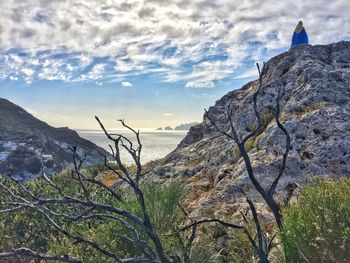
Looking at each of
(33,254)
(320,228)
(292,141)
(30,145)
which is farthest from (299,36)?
(30,145)

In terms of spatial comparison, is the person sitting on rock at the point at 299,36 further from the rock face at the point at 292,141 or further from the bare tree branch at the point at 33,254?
the bare tree branch at the point at 33,254

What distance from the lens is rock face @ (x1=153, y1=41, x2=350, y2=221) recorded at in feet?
29.4

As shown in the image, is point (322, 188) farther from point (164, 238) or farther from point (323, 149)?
point (323, 149)

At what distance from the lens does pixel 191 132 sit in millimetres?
19281

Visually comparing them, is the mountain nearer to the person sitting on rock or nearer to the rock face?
the person sitting on rock

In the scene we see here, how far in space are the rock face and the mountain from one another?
2505 cm

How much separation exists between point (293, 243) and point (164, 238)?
313 cm

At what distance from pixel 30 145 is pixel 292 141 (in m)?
86.3

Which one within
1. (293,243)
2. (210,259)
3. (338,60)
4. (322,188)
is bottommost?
(210,259)

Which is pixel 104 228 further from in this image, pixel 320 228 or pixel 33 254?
pixel 320 228

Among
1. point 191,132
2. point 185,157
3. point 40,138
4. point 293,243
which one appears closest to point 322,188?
point 293,243

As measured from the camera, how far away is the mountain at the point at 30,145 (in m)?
67.0

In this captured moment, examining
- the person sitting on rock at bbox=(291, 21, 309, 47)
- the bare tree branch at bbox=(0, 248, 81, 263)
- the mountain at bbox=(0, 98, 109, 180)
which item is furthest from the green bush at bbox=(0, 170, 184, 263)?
the mountain at bbox=(0, 98, 109, 180)

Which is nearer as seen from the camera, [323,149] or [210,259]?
[210,259]
